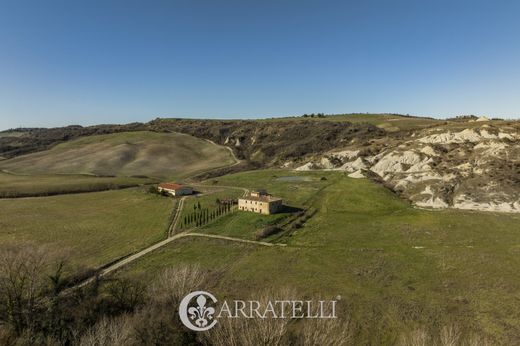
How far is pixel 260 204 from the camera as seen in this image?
250 ft

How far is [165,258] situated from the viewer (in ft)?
180

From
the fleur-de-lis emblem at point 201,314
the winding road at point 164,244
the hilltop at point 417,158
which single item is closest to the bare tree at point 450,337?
the fleur-de-lis emblem at point 201,314

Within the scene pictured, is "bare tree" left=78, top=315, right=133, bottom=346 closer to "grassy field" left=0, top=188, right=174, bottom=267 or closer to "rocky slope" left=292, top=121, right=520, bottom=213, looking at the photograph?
A: "grassy field" left=0, top=188, right=174, bottom=267

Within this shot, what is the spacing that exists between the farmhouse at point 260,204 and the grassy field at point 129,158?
6232 cm

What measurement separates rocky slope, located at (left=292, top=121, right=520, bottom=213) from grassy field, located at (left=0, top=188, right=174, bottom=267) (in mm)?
64803

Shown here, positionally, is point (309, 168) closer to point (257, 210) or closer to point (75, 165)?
point (257, 210)

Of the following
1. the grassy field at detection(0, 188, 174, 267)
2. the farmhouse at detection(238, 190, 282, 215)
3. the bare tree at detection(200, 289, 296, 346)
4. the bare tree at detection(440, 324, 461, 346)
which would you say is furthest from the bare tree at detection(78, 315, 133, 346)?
the farmhouse at detection(238, 190, 282, 215)

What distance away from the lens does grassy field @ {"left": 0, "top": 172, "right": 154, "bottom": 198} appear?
337 ft

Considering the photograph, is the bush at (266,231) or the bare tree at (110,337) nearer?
the bare tree at (110,337)

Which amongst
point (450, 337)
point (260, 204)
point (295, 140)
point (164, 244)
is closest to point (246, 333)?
point (450, 337)

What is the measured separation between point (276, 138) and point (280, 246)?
130493 millimetres

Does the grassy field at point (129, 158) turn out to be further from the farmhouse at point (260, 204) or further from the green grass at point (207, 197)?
the farmhouse at point (260, 204)

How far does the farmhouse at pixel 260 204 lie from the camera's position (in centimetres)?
7500

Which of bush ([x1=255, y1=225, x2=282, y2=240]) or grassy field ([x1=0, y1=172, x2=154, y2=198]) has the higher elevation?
grassy field ([x1=0, y1=172, x2=154, y2=198])
